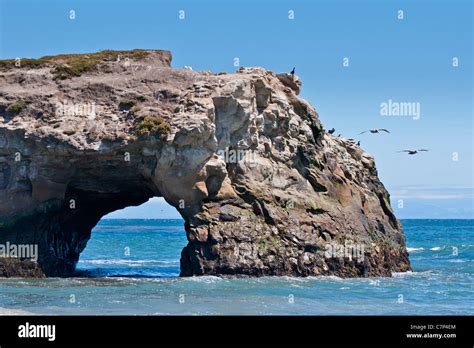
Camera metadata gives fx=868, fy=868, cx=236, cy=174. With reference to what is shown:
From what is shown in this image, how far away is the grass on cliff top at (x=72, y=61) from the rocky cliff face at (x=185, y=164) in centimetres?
8

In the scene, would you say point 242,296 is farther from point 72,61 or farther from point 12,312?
point 72,61

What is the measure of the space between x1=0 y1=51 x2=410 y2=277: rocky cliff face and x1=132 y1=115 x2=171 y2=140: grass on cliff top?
51mm

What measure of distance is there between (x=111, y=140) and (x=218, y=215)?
568 cm

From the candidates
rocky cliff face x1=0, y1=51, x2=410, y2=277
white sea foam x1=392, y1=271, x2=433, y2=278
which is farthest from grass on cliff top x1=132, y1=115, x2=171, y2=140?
white sea foam x1=392, y1=271, x2=433, y2=278

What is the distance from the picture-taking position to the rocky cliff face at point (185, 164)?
37.7m

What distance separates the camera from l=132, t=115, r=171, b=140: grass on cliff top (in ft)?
122

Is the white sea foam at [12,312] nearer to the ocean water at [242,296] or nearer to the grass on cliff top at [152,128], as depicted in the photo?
the ocean water at [242,296]

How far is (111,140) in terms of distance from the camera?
123 ft

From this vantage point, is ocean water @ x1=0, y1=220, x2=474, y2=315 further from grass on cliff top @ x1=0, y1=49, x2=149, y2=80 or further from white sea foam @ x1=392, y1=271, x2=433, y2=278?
grass on cliff top @ x1=0, y1=49, x2=149, y2=80

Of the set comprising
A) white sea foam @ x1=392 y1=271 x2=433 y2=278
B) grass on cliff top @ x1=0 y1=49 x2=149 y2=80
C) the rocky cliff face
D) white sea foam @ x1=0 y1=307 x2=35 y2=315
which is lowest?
white sea foam @ x1=392 y1=271 x2=433 y2=278

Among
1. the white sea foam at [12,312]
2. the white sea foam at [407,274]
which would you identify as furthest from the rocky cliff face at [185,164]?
the white sea foam at [12,312]
